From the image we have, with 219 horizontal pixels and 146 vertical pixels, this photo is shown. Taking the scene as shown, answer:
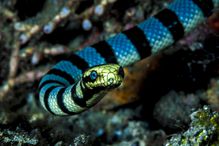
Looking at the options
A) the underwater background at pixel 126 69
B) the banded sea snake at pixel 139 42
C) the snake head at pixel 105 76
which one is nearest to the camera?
the snake head at pixel 105 76

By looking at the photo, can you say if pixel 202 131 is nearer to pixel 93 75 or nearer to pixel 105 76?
pixel 105 76

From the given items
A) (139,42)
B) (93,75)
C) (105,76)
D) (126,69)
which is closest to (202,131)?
(105,76)

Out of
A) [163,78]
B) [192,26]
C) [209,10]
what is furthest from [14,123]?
[209,10]

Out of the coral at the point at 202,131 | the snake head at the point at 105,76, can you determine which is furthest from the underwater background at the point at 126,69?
the coral at the point at 202,131

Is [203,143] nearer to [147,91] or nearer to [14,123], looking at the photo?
[14,123]

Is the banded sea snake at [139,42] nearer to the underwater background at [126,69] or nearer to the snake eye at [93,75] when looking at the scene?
the underwater background at [126,69]

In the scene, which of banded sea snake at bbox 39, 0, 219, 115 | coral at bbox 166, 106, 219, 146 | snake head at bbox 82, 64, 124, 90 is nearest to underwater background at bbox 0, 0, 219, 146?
banded sea snake at bbox 39, 0, 219, 115
